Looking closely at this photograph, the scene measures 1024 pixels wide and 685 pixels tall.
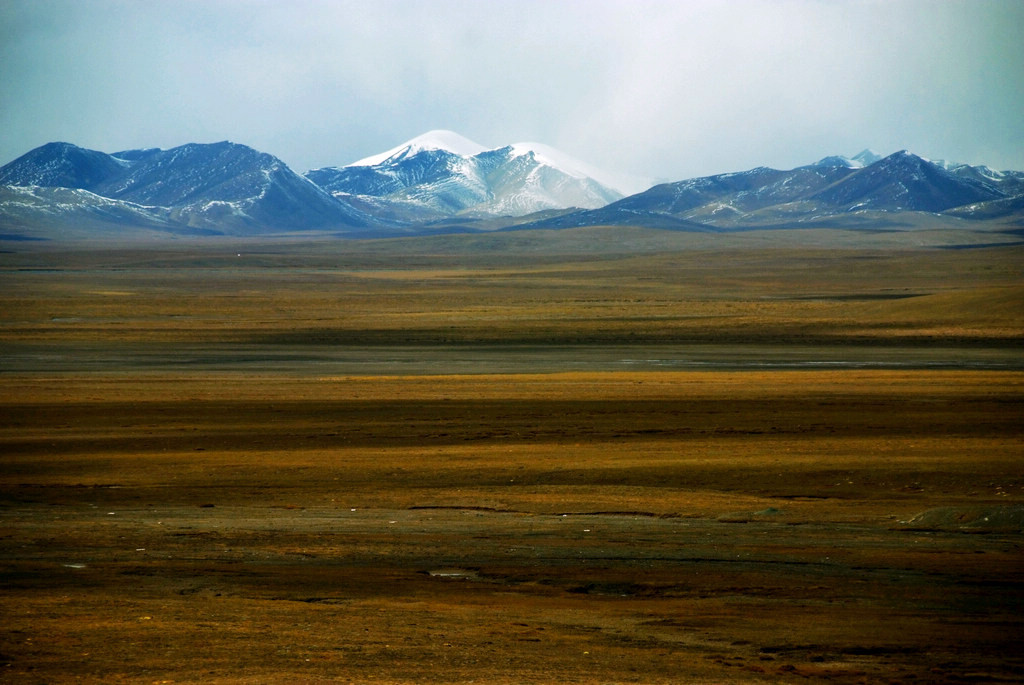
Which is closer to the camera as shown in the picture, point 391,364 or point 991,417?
point 991,417

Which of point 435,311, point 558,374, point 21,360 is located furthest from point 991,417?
point 435,311

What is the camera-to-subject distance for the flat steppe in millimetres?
9203

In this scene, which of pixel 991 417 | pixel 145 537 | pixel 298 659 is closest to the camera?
pixel 298 659

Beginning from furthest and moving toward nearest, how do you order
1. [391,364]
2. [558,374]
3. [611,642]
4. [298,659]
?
[391,364]
[558,374]
[611,642]
[298,659]

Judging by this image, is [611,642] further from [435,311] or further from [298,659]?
[435,311]

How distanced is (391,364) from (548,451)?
16860 mm

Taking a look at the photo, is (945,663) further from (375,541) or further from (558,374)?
(558,374)

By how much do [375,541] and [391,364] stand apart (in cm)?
2398

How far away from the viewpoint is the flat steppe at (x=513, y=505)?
9203mm

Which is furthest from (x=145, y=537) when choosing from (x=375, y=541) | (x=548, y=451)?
(x=548, y=451)

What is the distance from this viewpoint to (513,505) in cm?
1684

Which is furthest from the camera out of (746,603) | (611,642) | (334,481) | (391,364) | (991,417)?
(391,364)

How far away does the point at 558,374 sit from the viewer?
3441 cm

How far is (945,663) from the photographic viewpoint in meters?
8.80
